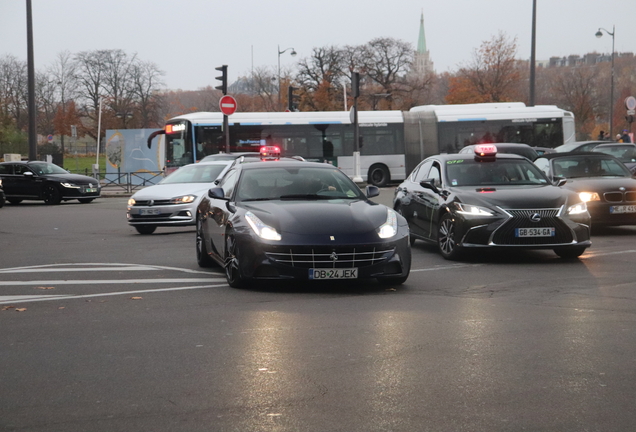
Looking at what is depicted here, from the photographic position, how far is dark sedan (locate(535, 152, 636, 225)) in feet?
53.7

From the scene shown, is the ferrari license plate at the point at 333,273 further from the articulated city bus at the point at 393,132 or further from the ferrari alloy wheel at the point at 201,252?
the articulated city bus at the point at 393,132

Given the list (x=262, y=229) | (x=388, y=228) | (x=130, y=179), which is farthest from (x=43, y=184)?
(x=388, y=228)

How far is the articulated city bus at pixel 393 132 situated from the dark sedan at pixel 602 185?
24.0 meters

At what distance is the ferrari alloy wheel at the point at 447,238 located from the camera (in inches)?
506

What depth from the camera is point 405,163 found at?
42469mm

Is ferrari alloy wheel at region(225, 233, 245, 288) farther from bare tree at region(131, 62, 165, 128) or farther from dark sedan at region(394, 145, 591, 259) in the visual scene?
bare tree at region(131, 62, 165, 128)

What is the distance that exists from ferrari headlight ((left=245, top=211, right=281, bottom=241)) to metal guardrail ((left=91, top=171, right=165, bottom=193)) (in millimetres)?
31594

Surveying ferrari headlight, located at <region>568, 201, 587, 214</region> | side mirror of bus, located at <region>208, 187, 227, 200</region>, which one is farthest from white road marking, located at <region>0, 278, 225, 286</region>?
ferrari headlight, located at <region>568, 201, 587, 214</region>

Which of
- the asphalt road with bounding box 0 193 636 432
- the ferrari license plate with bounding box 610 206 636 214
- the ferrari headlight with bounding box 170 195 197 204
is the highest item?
the ferrari headlight with bounding box 170 195 197 204

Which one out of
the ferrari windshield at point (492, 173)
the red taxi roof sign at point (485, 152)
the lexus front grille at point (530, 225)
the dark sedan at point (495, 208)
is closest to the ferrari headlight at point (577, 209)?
the dark sedan at point (495, 208)

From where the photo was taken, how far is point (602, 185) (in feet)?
54.5

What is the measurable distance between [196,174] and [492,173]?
8.40m

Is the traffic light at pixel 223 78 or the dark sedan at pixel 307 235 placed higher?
the traffic light at pixel 223 78

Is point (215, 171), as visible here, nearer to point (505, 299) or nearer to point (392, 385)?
point (505, 299)
